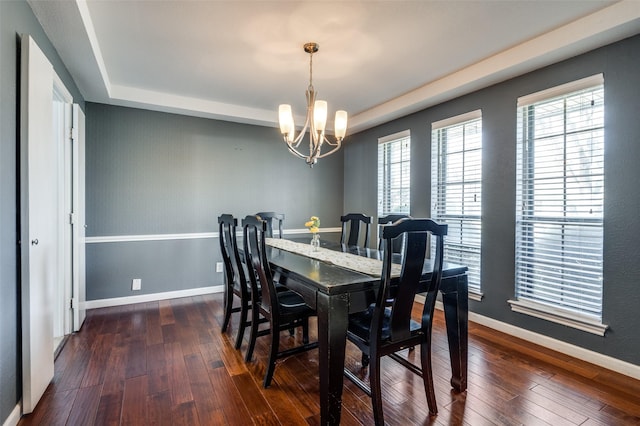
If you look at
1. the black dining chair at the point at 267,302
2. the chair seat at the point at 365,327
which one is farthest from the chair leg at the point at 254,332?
the chair seat at the point at 365,327

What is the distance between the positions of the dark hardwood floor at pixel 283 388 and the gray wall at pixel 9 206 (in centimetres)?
30

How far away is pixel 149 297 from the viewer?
397 cm

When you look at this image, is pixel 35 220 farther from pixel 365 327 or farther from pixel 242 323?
pixel 365 327

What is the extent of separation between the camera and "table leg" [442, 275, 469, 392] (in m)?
2.05

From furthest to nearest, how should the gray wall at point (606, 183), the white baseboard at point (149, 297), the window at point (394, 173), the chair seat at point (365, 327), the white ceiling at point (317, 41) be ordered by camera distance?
the window at point (394, 173) → the white baseboard at point (149, 297) → the gray wall at point (606, 183) → the white ceiling at point (317, 41) → the chair seat at point (365, 327)

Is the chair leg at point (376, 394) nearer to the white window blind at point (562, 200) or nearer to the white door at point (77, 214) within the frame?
the white window blind at point (562, 200)

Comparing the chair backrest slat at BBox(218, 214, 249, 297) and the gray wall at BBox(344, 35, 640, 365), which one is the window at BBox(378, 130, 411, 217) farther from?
the chair backrest slat at BBox(218, 214, 249, 297)

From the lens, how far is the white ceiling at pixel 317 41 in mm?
2152

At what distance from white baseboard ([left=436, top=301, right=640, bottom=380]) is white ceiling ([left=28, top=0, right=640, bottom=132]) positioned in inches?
92.9

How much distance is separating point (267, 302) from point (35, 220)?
1.52 metres

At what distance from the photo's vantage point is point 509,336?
116 inches

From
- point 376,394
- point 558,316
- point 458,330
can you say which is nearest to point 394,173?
point 558,316

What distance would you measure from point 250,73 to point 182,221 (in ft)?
7.03

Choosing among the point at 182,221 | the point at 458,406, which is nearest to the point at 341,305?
the point at 458,406
